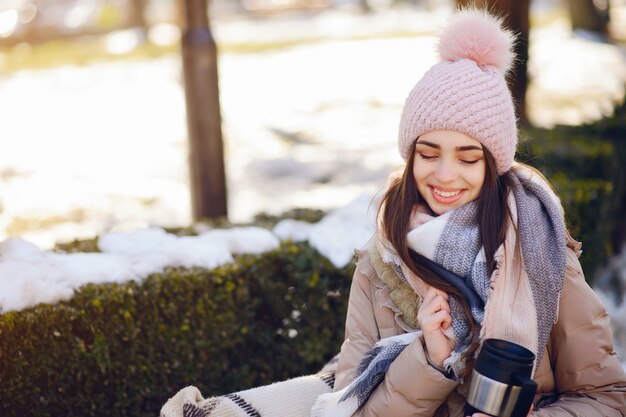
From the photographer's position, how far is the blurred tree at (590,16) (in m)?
15.9

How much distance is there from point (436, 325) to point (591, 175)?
3.47m

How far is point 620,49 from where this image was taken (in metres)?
14.5

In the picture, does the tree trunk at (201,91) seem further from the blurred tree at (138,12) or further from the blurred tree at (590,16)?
the blurred tree at (138,12)

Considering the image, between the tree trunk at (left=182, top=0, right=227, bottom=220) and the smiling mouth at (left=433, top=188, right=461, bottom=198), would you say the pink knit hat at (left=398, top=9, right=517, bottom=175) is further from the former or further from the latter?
the tree trunk at (left=182, top=0, right=227, bottom=220)

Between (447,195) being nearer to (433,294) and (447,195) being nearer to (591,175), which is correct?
(433,294)

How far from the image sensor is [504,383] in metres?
2.03

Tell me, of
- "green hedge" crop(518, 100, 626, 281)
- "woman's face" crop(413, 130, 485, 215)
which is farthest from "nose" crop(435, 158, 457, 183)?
"green hedge" crop(518, 100, 626, 281)

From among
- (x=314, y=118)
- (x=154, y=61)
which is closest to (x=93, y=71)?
(x=154, y=61)

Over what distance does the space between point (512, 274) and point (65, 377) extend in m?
1.83

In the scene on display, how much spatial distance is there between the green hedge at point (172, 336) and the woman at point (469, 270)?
3.30 feet

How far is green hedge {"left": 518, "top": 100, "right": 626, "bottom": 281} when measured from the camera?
4.57 metres

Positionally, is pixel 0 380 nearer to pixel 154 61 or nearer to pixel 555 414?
pixel 555 414

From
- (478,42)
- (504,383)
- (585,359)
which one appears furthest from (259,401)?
(478,42)

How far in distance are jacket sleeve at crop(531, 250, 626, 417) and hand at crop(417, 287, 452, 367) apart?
0.34 m
